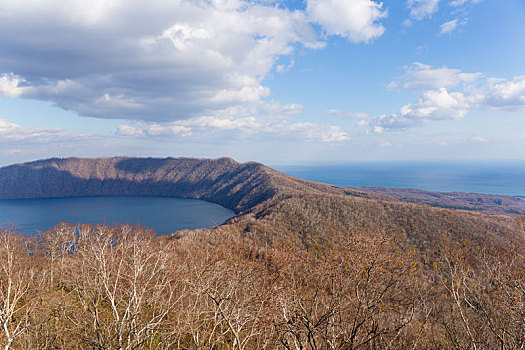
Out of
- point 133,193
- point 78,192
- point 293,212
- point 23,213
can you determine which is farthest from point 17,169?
point 293,212

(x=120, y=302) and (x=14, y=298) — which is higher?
(x=14, y=298)

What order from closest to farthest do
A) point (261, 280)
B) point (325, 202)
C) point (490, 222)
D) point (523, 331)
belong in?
point (523, 331)
point (261, 280)
point (490, 222)
point (325, 202)

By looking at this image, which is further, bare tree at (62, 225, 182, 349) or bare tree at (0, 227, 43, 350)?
bare tree at (62, 225, 182, 349)

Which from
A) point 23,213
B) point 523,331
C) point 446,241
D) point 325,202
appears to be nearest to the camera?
point 523,331

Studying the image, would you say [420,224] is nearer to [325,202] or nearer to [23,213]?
[325,202]

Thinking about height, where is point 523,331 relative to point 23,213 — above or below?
above

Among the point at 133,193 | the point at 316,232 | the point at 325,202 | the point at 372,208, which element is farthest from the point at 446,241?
the point at 133,193

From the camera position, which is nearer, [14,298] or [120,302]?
[14,298]

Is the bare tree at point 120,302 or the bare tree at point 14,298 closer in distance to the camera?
the bare tree at point 14,298

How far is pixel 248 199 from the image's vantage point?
121688mm

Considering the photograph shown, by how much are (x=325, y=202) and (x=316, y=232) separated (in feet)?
58.2

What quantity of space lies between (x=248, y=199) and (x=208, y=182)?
71.9 m

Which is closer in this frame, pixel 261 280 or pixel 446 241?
pixel 261 280

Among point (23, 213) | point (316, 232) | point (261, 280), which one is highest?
point (261, 280)
